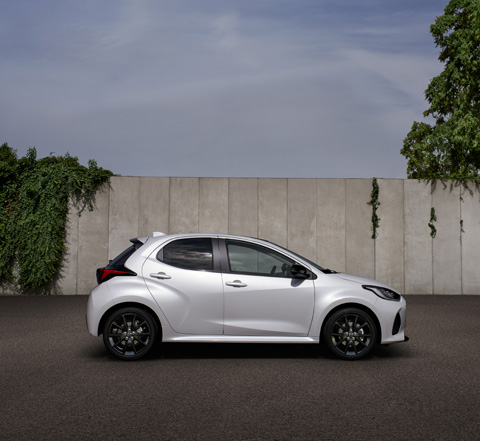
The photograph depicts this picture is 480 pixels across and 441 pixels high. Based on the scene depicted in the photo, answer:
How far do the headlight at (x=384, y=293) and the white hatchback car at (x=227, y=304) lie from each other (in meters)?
0.02

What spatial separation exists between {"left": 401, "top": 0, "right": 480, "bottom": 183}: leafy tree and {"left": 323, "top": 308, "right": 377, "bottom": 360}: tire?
16.6 metres

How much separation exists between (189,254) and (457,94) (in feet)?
69.2

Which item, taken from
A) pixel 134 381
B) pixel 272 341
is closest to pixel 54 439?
pixel 134 381

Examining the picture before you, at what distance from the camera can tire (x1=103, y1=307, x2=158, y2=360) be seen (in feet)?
23.6

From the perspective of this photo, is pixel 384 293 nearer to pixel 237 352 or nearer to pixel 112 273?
pixel 237 352

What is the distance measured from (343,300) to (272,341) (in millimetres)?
1046

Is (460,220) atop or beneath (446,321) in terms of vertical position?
atop

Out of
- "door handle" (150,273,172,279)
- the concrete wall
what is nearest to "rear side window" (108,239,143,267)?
"door handle" (150,273,172,279)

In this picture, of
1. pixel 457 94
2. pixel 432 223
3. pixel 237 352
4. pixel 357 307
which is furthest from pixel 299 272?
pixel 457 94

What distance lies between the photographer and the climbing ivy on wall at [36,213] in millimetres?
15289

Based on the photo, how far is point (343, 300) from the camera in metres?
7.32

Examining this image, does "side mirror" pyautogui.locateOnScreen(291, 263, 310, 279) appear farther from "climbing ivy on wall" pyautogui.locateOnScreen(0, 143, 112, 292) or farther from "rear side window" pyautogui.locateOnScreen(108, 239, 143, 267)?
"climbing ivy on wall" pyautogui.locateOnScreen(0, 143, 112, 292)

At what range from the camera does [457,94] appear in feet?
82.0

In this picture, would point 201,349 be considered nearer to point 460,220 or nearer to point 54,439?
point 54,439
